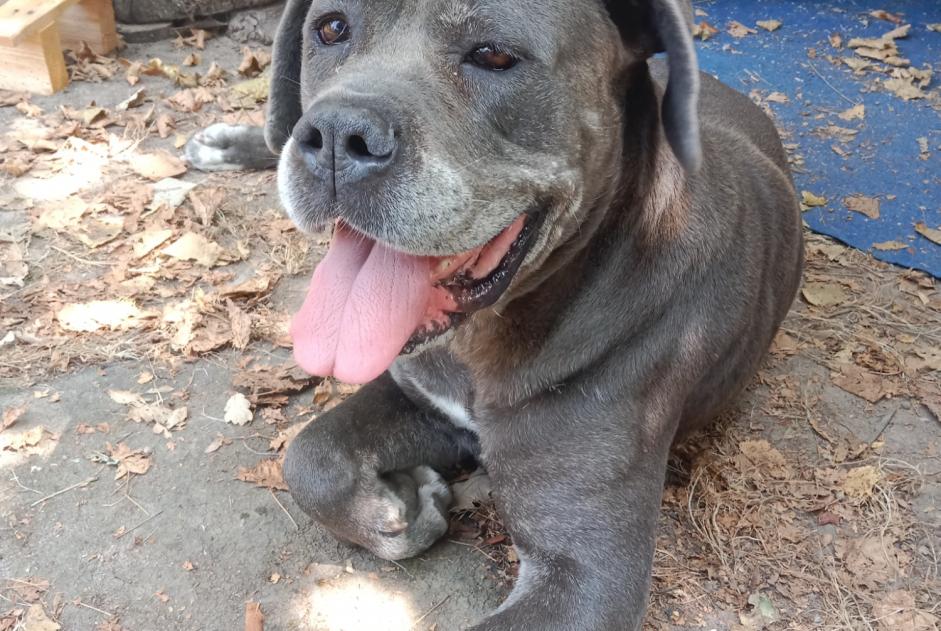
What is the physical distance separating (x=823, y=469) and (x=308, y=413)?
5.99ft

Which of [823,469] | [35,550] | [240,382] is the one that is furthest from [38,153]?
[823,469]

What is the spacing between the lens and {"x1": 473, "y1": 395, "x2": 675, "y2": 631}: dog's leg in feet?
7.95

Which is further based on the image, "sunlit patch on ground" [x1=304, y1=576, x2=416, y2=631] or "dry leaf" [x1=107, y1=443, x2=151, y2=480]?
"dry leaf" [x1=107, y1=443, x2=151, y2=480]

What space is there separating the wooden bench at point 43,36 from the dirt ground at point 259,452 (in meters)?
0.81

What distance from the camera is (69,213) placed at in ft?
14.1

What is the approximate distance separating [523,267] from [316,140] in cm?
61

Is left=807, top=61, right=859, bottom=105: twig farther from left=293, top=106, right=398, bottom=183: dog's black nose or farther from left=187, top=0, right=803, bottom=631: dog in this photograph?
left=293, top=106, right=398, bottom=183: dog's black nose

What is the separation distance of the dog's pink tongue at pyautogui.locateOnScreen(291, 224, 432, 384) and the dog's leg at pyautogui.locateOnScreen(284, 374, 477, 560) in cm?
58

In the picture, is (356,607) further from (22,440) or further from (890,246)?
(890,246)

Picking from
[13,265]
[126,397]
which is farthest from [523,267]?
[13,265]

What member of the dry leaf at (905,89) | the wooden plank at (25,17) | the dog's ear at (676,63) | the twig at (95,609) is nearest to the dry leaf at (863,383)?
the dog's ear at (676,63)

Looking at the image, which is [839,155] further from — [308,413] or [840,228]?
[308,413]

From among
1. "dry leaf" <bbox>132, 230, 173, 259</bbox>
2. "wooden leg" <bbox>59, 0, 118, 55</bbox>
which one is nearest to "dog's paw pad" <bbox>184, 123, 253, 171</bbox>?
"dry leaf" <bbox>132, 230, 173, 259</bbox>

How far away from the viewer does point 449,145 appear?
2.09 meters
